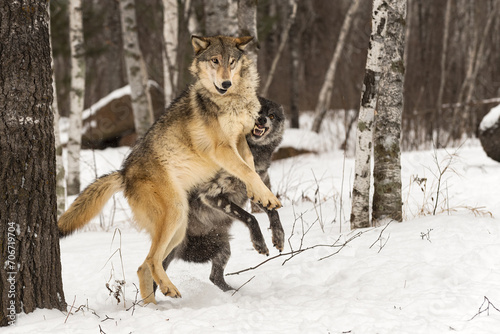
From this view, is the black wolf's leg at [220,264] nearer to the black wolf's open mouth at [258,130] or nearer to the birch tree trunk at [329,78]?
the black wolf's open mouth at [258,130]

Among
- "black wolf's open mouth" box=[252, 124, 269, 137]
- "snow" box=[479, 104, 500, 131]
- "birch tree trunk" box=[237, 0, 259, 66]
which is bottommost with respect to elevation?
"snow" box=[479, 104, 500, 131]

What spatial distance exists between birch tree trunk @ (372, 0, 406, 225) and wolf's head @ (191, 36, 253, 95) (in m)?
1.66

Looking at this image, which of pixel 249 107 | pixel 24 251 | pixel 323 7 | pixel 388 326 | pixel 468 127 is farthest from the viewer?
pixel 323 7

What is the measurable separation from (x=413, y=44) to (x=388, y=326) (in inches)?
603

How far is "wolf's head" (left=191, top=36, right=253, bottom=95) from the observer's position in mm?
3955

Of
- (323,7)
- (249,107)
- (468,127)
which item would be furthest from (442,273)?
(323,7)

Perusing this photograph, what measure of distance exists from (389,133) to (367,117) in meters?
0.33

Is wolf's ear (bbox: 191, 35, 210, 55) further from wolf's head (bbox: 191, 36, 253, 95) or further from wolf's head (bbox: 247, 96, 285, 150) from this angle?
wolf's head (bbox: 247, 96, 285, 150)

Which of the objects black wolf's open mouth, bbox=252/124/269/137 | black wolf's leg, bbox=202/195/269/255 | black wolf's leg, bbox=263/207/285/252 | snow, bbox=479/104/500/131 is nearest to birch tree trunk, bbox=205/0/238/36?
black wolf's open mouth, bbox=252/124/269/137

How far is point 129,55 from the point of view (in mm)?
10023

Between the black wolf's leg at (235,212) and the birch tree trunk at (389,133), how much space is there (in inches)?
65.0

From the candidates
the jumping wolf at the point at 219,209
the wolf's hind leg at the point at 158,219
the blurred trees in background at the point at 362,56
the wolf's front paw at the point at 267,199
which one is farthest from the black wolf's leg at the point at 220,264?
the blurred trees in background at the point at 362,56

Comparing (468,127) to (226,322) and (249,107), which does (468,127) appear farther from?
(226,322)

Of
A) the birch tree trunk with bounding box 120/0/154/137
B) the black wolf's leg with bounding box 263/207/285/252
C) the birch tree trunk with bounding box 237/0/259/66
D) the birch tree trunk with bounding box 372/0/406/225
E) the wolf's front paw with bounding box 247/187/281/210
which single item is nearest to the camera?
the wolf's front paw with bounding box 247/187/281/210
